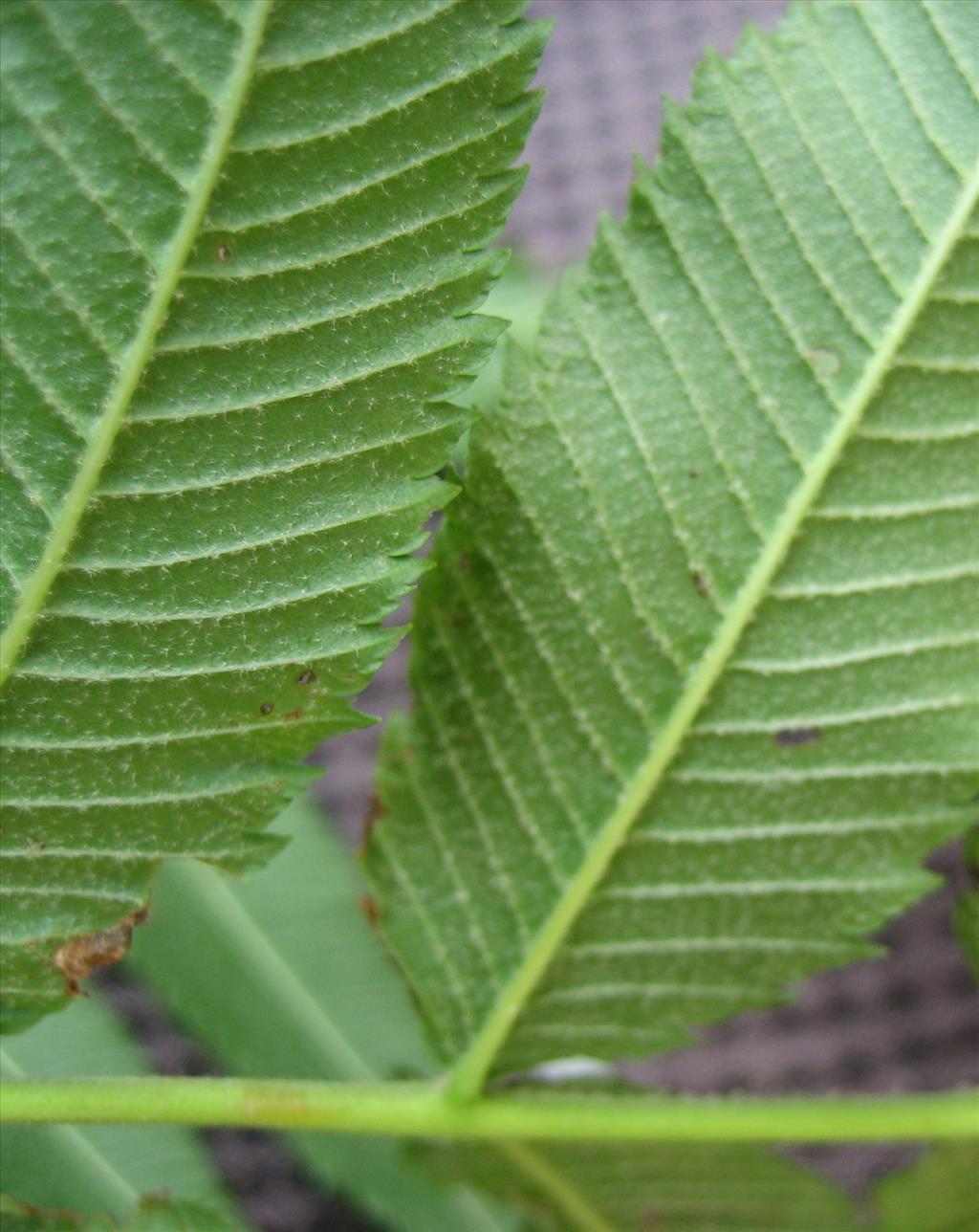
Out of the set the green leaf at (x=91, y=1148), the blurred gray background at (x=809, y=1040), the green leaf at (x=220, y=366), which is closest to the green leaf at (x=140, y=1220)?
the green leaf at (x=91, y=1148)

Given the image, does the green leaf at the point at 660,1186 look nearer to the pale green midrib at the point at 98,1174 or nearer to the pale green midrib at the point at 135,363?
the pale green midrib at the point at 98,1174

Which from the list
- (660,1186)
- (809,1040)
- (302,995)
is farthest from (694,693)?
(809,1040)

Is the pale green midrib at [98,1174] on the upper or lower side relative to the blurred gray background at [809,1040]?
upper

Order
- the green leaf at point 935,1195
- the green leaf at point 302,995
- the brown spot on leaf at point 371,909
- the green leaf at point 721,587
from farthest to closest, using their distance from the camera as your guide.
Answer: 1. the green leaf at point 302,995
2. the green leaf at point 935,1195
3. the brown spot on leaf at point 371,909
4. the green leaf at point 721,587

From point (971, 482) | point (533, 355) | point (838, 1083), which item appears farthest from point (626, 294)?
point (838, 1083)

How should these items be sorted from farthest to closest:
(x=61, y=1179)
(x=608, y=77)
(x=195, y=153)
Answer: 1. (x=608, y=77)
2. (x=61, y=1179)
3. (x=195, y=153)

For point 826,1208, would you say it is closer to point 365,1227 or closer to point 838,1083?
point 838,1083

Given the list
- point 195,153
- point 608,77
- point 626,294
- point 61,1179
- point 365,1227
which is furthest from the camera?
point 608,77

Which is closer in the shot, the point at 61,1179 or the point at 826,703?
the point at 826,703
